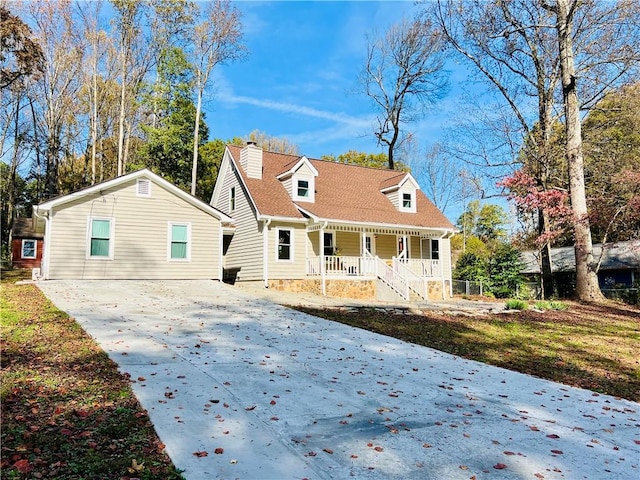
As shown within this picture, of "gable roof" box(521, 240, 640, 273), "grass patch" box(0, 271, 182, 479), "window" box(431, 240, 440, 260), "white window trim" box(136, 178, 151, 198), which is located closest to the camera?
"grass patch" box(0, 271, 182, 479)

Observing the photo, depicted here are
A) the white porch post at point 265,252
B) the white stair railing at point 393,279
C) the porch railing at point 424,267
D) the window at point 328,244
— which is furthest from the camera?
the window at point 328,244

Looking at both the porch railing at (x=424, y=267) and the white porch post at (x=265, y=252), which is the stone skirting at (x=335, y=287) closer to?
the white porch post at (x=265, y=252)

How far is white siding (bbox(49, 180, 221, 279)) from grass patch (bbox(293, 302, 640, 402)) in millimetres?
6912

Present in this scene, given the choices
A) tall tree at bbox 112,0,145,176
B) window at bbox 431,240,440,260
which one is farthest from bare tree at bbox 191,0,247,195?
window at bbox 431,240,440,260

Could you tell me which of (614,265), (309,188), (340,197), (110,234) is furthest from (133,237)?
(614,265)

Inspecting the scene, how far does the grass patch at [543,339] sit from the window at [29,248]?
962 inches

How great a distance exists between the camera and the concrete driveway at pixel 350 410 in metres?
3.43

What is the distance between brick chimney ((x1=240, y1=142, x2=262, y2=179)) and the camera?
1961cm

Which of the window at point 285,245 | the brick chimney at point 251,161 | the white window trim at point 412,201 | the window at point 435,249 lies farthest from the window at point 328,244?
the window at point 435,249

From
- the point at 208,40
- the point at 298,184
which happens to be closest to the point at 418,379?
the point at 298,184

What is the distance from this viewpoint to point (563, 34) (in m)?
15.7

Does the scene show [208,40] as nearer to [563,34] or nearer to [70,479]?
[563,34]

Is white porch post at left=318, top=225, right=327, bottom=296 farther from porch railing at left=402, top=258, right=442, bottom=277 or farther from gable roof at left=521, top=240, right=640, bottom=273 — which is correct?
gable roof at left=521, top=240, right=640, bottom=273

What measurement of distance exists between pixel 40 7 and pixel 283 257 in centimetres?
1937
